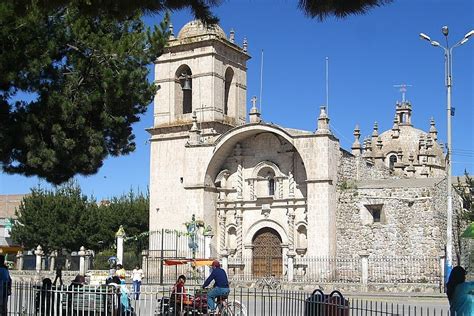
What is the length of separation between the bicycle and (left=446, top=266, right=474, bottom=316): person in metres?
6.07

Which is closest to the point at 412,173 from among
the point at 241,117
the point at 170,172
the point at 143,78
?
the point at 241,117

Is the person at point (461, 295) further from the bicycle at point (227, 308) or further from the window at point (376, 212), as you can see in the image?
the window at point (376, 212)

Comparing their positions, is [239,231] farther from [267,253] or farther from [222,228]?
[267,253]

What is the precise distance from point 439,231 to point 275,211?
777 cm

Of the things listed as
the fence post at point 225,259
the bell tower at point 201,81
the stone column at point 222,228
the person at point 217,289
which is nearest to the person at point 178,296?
the person at point 217,289

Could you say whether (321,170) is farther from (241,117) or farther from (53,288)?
(53,288)

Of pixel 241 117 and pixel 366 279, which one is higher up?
pixel 241 117

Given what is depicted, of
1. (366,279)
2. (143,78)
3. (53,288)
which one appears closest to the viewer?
(53,288)

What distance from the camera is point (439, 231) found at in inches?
1302

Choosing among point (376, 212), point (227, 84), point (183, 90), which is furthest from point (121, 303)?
point (227, 84)

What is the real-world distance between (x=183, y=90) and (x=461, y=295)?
1287 inches

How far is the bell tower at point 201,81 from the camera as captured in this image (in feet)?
127

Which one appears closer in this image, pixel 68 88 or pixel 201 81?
pixel 68 88

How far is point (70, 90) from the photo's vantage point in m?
15.2
